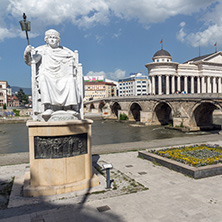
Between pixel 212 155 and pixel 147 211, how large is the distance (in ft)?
20.4

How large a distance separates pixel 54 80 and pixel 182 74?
213 ft

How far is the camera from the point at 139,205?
607 cm

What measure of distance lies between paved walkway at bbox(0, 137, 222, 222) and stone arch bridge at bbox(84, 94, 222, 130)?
22573mm

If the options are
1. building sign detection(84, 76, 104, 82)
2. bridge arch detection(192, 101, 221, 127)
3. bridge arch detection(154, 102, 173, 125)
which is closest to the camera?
bridge arch detection(192, 101, 221, 127)

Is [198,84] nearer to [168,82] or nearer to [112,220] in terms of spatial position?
[168,82]

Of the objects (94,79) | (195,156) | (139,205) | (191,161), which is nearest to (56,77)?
(139,205)

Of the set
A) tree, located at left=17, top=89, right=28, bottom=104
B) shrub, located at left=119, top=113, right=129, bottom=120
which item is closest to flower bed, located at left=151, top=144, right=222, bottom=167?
shrub, located at left=119, top=113, right=129, bottom=120

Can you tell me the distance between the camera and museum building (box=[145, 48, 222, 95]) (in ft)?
211

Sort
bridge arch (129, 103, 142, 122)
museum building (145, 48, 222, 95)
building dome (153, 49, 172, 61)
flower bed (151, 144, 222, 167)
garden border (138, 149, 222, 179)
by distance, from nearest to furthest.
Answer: garden border (138, 149, 222, 179) < flower bed (151, 144, 222, 167) < bridge arch (129, 103, 142, 122) < museum building (145, 48, 222, 95) < building dome (153, 49, 172, 61)

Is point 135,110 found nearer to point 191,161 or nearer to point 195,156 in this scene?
point 195,156

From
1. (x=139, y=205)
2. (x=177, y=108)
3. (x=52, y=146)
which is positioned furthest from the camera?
(x=177, y=108)

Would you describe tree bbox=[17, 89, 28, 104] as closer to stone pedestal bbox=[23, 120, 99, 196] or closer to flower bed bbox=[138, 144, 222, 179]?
flower bed bbox=[138, 144, 222, 179]

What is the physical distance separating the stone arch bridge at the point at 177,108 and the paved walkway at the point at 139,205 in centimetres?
2257

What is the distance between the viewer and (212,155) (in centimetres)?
1049
